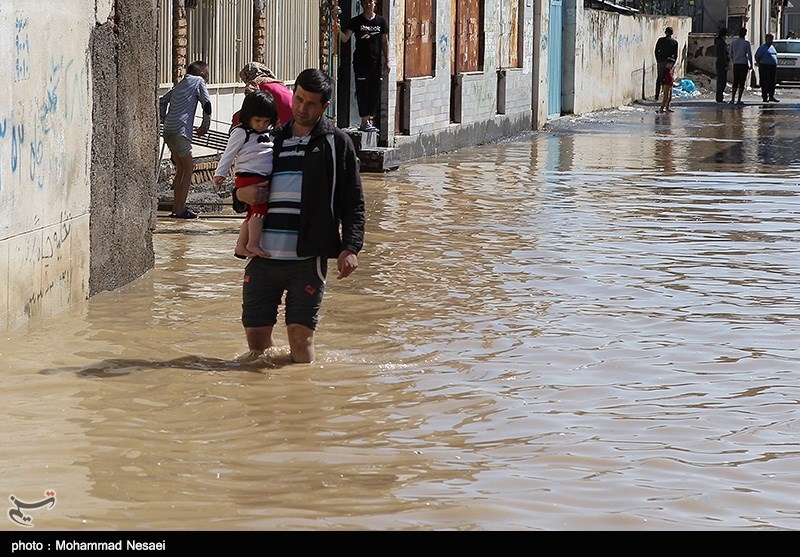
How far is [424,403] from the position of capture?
706 centimetres

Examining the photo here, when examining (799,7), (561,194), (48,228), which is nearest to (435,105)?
(561,194)

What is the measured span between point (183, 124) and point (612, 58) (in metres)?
24.7

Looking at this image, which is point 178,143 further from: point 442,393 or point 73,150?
point 442,393

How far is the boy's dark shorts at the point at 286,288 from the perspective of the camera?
7539mm

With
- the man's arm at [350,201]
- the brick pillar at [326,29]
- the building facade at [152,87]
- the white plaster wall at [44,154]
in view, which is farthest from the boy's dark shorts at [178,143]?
the brick pillar at [326,29]

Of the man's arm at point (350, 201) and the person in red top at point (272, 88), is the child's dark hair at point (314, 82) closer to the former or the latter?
the man's arm at point (350, 201)

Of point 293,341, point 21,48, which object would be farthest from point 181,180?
point 293,341

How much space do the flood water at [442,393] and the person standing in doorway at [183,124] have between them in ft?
1.11

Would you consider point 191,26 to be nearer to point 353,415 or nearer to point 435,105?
point 435,105

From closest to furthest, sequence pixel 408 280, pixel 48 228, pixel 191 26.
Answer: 1. pixel 48 228
2. pixel 408 280
3. pixel 191 26

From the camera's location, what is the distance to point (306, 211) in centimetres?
746

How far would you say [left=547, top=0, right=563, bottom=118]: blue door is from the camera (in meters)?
30.6

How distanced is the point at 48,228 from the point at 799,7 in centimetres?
7170
